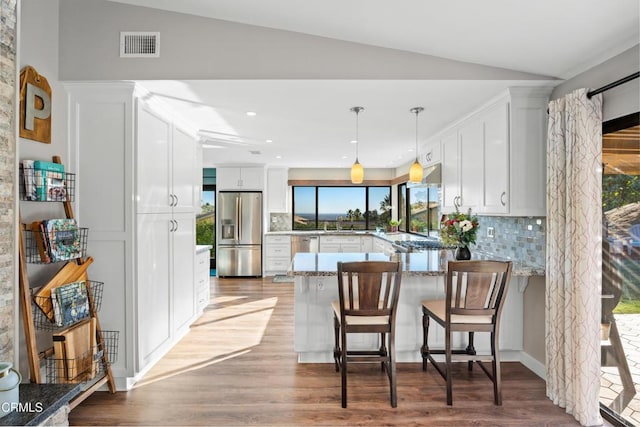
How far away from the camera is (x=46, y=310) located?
7.22 ft

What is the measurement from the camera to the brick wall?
1.95 meters

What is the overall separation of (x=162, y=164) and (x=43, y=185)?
1077mm

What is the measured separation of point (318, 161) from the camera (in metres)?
6.86

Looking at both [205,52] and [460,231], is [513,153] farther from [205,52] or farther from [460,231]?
[205,52]

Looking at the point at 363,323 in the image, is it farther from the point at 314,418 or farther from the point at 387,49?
the point at 387,49

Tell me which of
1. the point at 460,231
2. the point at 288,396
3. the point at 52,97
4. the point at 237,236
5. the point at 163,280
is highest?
the point at 52,97

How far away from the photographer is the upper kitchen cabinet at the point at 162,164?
2.84 m

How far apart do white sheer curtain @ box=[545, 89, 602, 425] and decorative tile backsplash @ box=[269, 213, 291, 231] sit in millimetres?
5835

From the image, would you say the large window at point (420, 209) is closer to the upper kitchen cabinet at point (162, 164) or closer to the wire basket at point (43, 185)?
the upper kitchen cabinet at point (162, 164)

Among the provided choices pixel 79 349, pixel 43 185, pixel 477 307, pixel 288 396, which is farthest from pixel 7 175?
pixel 477 307

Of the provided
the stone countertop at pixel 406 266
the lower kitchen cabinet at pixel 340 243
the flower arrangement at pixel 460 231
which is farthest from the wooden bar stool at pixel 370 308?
the lower kitchen cabinet at pixel 340 243

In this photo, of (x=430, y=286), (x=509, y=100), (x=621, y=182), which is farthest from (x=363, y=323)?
(x=509, y=100)

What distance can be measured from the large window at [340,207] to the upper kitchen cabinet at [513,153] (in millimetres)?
4751

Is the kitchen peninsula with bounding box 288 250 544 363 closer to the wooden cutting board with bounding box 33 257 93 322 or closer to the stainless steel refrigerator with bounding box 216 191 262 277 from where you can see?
the wooden cutting board with bounding box 33 257 93 322
